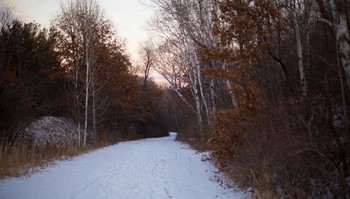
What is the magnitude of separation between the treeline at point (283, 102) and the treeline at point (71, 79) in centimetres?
842

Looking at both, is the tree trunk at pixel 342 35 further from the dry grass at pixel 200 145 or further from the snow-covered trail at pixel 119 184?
the dry grass at pixel 200 145

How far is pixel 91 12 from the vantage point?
71.0 ft

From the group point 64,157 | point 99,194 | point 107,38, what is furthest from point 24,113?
point 107,38

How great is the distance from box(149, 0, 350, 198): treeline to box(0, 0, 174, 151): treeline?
8415 mm

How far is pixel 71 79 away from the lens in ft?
68.8

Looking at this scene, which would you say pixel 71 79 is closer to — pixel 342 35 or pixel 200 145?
pixel 200 145

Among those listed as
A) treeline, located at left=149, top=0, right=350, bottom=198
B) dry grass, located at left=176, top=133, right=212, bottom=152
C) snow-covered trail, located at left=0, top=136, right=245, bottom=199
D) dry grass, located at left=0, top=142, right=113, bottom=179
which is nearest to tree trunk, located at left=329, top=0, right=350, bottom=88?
treeline, located at left=149, top=0, right=350, bottom=198

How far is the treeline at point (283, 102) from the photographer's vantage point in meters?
5.50

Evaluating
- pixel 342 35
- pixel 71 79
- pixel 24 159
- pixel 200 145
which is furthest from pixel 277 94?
pixel 71 79

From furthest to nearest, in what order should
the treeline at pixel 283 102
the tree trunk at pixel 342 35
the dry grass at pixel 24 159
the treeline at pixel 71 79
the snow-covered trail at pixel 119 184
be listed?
the treeline at pixel 71 79 → the dry grass at pixel 24 159 → the snow-covered trail at pixel 119 184 → the treeline at pixel 283 102 → the tree trunk at pixel 342 35

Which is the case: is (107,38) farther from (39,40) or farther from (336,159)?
(336,159)

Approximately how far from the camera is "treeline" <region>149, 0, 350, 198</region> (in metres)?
5.50

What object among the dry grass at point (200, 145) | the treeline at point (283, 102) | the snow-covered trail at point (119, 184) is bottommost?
the snow-covered trail at point (119, 184)

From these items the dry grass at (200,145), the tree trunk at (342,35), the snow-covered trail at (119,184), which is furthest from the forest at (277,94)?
the dry grass at (200,145)
